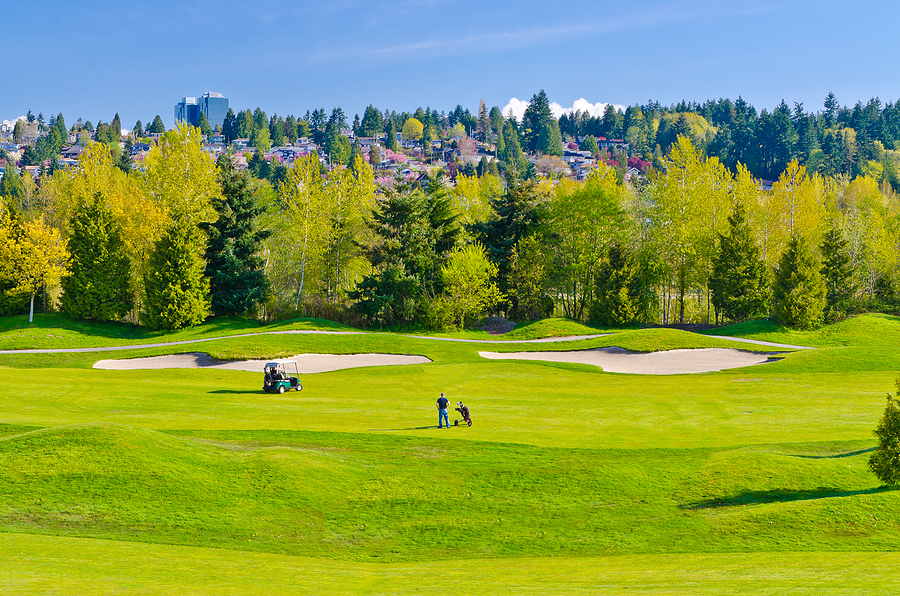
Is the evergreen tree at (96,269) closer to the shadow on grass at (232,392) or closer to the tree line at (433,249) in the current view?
the tree line at (433,249)

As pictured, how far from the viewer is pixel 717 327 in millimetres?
59000

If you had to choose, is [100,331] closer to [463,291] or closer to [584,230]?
[463,291]

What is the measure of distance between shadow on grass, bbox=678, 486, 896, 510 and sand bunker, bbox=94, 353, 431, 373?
1164 inches

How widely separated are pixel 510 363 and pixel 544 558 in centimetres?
3040

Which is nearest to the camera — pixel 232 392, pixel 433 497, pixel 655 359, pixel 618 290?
pixel 433 497

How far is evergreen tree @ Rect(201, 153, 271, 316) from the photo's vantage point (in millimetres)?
61031

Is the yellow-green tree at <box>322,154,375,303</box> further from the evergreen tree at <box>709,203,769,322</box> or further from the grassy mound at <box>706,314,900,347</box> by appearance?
the grassy mound at <box>706,314,900,347</box>

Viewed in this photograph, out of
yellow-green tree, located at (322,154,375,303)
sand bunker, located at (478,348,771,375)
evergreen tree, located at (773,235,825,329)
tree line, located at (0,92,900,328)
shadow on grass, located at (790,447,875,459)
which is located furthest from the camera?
yellow-green tree, located at (322,154,375,303)

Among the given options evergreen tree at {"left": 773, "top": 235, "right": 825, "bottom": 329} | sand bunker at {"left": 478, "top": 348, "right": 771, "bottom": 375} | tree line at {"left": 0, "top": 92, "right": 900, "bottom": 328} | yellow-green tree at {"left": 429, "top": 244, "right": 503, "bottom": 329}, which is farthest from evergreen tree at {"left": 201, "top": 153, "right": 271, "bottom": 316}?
evergreen tree at {"left": 773, "top": 235, "right": 825, "bottom": 329}

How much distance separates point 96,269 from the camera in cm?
6012

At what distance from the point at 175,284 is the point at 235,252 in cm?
660

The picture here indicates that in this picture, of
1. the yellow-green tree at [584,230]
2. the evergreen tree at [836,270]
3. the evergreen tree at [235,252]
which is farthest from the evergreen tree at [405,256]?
the evergreen tree at [836,270]

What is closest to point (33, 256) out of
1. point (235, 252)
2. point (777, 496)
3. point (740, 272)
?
point (235, 252)

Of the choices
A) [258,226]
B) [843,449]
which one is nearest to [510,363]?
[843,449]
